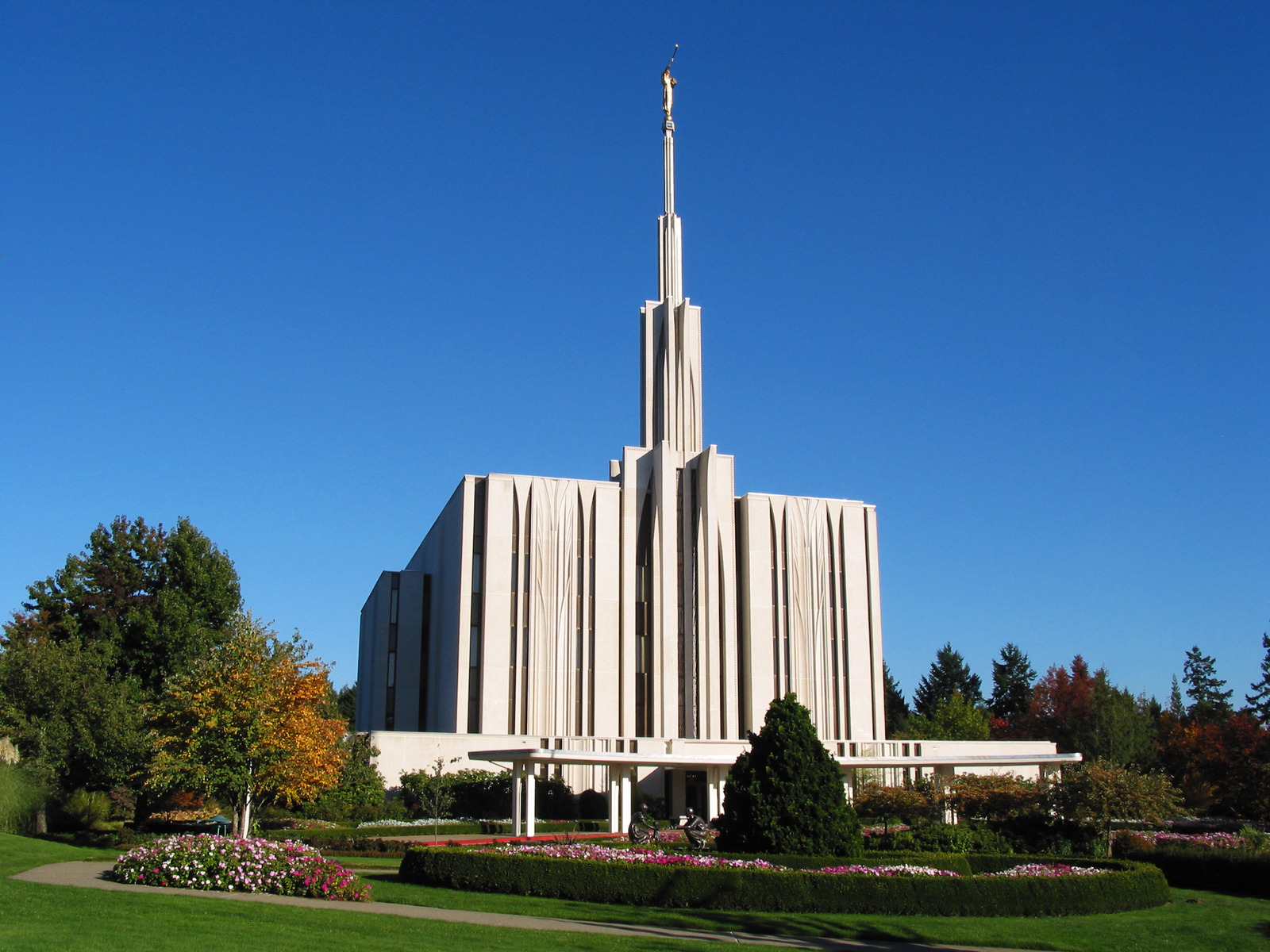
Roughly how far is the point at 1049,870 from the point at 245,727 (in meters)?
18.0

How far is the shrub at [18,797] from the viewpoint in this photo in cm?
2978

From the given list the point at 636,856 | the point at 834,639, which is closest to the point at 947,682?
the point at 834,639

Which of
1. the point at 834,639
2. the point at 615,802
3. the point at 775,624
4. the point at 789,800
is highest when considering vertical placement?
the point at 775,624

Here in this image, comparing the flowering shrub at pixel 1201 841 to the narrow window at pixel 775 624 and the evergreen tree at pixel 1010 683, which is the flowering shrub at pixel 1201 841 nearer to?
the narrow window at pixel 775 624

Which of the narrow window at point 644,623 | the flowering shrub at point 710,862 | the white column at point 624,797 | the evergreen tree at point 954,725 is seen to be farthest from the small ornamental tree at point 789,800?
the evergreen tree at point 954,725

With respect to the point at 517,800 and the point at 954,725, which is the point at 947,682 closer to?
the point at 954,725

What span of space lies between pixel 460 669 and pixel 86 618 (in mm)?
14635

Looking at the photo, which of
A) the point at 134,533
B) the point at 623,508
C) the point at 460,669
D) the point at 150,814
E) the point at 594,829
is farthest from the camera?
the point at 623,508

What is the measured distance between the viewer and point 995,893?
18.9 m

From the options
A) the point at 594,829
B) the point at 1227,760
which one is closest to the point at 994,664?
the point at 1227,760

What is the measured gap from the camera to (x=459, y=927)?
598 inches

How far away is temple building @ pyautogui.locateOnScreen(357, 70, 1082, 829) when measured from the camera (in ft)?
160

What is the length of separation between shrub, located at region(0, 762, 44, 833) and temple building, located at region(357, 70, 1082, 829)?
54.2ft

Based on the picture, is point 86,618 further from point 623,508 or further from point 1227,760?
point 1227,760
